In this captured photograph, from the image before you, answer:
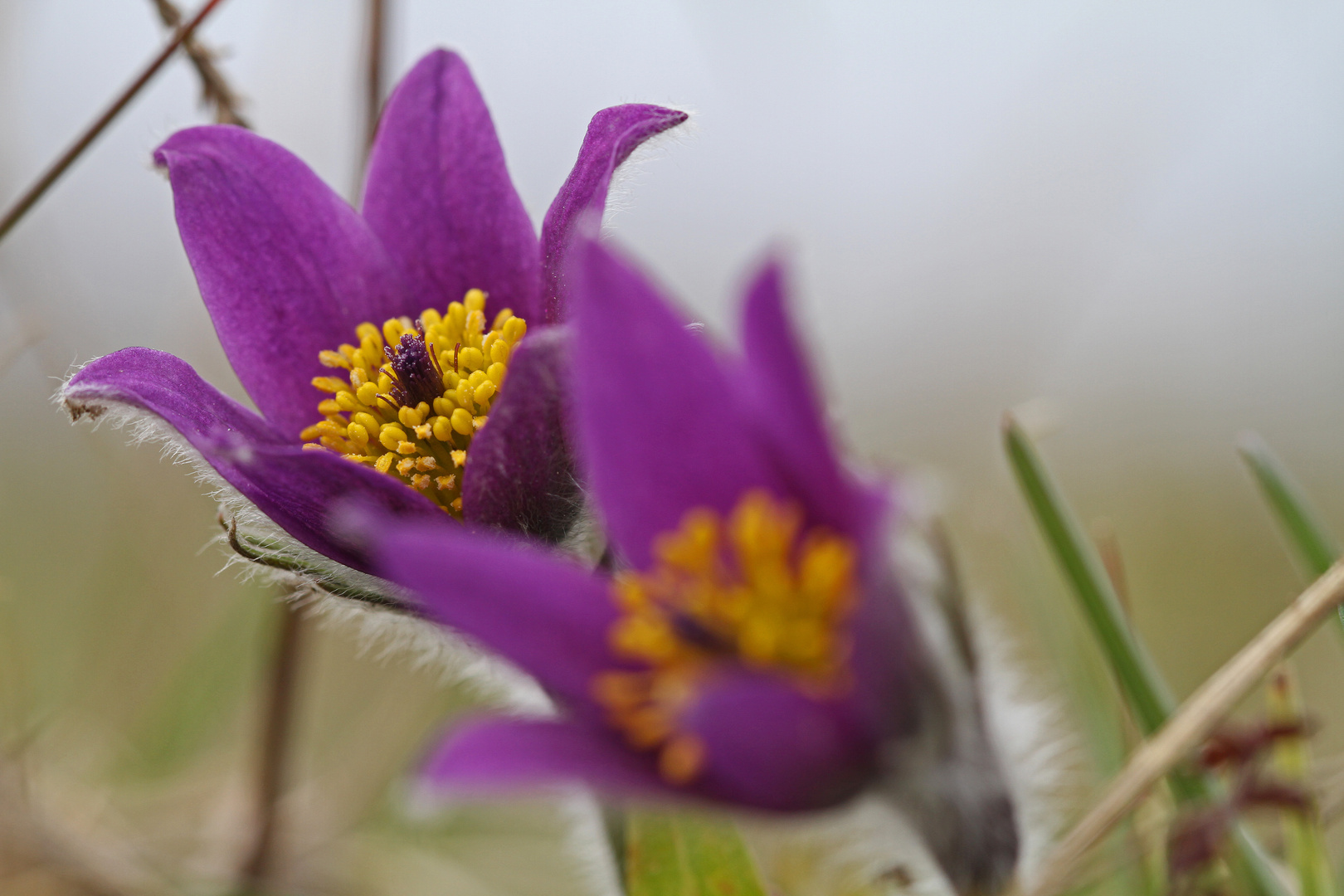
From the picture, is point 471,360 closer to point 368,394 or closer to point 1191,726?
point 368,394

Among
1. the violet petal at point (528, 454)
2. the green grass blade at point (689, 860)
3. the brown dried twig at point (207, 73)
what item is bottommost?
the green grass blade at point (689, 860)

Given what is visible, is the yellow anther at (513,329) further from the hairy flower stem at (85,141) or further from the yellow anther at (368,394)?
the hairy flower stem at (85,141)

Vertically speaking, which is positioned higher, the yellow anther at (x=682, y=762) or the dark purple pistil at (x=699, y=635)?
the dark purple pistil at (x=699, y=635)

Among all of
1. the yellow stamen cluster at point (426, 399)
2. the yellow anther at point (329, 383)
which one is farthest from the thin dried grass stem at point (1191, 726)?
the yellow anther at point (329, 383)

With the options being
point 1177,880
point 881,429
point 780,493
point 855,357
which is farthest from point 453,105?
point 881,429

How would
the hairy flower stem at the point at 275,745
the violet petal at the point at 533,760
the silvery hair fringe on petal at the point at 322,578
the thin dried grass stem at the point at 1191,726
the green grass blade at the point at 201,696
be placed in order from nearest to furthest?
the violet petal at the point at 533,760
the thin dried grass stem at the point at 1191,726
the silvery hair fringe on petal at the point at 322,578
the hairy flower stem at the point at 275,745
the green grass blade at the point at 201,696

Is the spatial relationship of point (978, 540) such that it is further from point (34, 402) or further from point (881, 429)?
point (34, 402)

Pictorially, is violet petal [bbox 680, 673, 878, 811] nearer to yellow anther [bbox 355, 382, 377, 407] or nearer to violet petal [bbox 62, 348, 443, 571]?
violet petal [bbox 62, 348, 443, 571]

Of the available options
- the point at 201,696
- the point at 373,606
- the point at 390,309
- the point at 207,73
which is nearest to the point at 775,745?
the point at 373,606
